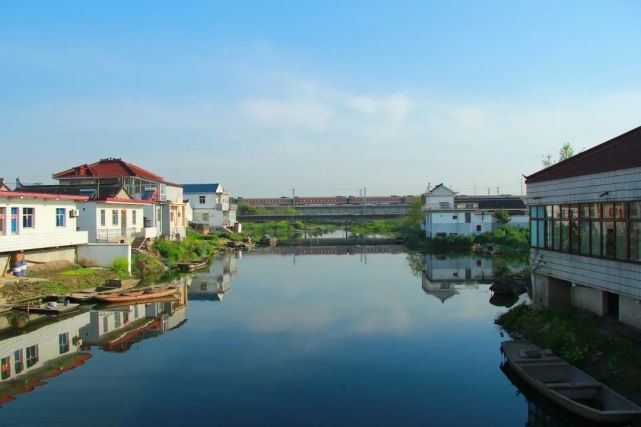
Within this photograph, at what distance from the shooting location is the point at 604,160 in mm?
12078

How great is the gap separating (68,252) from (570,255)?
19253mm

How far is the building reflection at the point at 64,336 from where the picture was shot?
11094 millimetres

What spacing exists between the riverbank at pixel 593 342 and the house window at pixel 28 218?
1735 cm

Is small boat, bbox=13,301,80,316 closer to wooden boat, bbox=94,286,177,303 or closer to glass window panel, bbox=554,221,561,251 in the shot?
wooden boat, bbox=94,286,177,303

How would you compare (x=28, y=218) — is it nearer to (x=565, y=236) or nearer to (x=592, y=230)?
(x=565, y=236)

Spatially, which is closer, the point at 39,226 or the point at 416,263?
the point at 39,226

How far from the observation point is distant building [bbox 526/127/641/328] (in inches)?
419

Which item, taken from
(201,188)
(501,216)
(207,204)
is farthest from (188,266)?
(501,216)

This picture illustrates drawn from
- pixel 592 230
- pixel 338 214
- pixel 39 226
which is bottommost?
pixel 592 230

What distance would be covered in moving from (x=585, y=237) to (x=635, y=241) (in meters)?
1.95

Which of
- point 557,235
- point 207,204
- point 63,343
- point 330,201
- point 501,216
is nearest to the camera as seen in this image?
point 63,343

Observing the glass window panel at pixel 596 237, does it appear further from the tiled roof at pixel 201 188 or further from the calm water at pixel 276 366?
the tiled roof at pixel 201 188

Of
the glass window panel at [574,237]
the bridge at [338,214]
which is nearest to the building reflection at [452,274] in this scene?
the glass window panel at [574,237]

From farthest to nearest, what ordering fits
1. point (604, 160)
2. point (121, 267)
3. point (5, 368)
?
point (121, 267)
point (604, 160)
point (5, 368)
